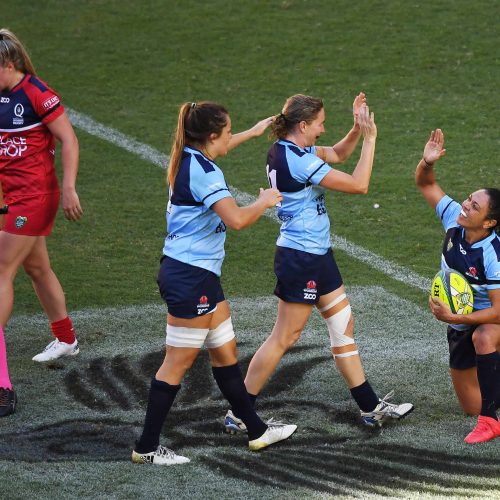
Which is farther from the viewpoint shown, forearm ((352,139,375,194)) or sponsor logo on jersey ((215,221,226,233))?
forearm ((352,139,375,194))

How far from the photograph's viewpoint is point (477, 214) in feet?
19.1

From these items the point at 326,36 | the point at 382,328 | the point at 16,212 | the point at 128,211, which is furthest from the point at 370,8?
the point at 16,212

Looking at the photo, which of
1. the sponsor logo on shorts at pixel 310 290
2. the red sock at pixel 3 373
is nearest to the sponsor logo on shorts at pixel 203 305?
the sponsor logo on shorts at pixel 310 290

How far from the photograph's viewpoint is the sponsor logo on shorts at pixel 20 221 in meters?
6.62

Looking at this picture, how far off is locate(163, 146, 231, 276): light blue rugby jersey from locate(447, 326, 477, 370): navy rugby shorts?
4.88 feet

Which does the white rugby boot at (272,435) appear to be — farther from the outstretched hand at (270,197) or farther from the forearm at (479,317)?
the outstretched hand at (270,197)

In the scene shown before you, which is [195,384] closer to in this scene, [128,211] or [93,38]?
[128,211]

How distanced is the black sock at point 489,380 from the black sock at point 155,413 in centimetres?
158

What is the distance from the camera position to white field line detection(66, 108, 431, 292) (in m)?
8.70

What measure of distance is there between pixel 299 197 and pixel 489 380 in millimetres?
1339

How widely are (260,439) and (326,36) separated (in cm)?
1023

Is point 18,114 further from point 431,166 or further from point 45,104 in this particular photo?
point 431,166

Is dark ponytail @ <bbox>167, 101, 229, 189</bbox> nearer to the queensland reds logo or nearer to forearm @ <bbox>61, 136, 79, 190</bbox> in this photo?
the queensland reds logo

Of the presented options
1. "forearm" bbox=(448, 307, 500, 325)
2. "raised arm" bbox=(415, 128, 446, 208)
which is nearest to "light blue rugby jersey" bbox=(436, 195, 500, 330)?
"forearm" bbox=(448, 307, 500, 325)
